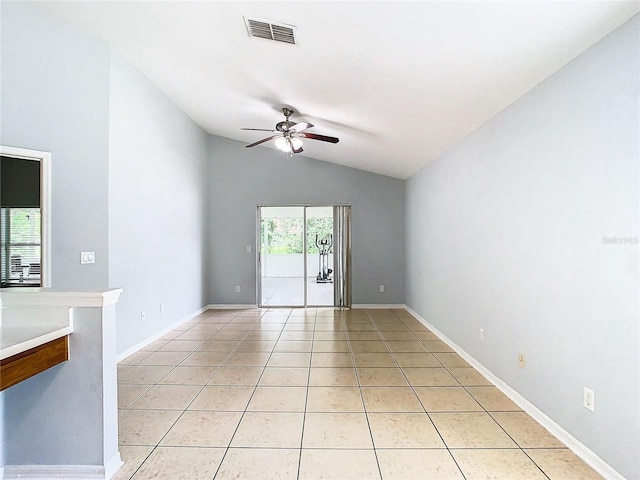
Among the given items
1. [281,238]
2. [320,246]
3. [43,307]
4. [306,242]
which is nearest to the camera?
[43,307]

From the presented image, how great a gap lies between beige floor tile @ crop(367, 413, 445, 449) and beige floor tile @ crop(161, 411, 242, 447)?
96 centimetres

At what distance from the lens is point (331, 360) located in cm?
352

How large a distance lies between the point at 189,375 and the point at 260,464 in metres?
1.53

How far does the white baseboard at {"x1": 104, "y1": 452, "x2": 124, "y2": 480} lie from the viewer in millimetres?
1748

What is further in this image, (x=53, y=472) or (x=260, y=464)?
(x=260, y=464)

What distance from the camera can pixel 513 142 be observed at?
104 inches

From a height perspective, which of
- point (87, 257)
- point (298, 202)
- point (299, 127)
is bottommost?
point (87, 257)

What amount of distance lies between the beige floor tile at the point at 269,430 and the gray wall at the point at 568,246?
169 cm

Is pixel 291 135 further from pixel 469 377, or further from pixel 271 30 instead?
pixel 469 377

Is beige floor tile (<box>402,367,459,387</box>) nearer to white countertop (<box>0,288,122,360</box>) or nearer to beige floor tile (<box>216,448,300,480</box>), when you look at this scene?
beige floor tile (<box>216,448,300,480</box>)

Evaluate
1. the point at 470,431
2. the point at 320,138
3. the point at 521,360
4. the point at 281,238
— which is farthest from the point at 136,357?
the point at 521,360

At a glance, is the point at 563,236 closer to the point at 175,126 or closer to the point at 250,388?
the point at 250,388

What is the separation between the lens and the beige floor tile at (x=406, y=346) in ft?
12.6

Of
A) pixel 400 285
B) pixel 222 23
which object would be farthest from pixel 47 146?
pixel 400 285
